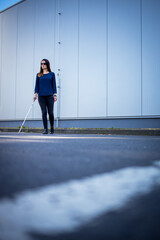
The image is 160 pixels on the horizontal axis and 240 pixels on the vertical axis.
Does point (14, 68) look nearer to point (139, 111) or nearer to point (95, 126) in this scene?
point (95, 126)

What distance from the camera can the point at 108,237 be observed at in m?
0.52

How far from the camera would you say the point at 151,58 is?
28.8 ft

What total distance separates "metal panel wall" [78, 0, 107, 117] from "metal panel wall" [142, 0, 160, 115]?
1533 mm

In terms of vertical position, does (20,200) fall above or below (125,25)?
below

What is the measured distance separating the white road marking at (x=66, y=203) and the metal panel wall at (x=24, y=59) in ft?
36.3

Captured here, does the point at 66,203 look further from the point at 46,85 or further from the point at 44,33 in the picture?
the point at 44,33

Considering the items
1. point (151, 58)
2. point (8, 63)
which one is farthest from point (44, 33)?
point (151, 58)

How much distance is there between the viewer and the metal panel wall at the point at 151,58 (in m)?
8.59

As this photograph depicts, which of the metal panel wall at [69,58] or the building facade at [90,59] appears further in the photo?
the metal panel wall at [69,58]

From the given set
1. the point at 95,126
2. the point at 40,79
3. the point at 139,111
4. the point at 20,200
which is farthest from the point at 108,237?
the point at 95,126

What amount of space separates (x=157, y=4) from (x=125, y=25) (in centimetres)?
126

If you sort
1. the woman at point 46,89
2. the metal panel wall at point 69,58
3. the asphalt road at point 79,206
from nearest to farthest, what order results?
the asphalt road at point 79,206 → the woman at point 46,89 → the metal panel wall at point 69,58

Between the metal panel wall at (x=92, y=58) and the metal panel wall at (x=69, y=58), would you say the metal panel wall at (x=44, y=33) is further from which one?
the metal panel wall at (x=92, y=58)

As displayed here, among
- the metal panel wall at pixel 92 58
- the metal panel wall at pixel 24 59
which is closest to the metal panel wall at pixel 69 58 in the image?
the metal panel wall at pixel 92 58
